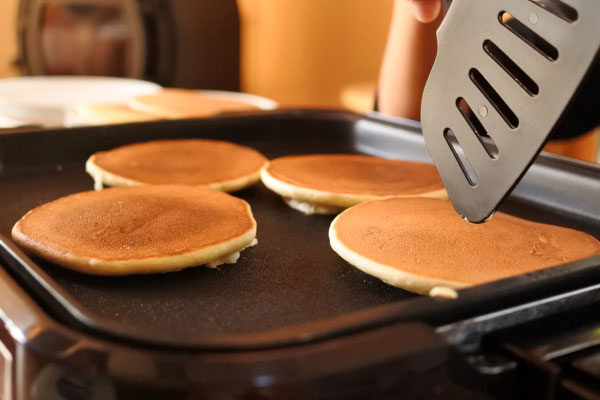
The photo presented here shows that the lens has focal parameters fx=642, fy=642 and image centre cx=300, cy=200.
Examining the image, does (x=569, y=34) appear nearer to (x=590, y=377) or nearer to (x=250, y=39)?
(x=590, y=377)

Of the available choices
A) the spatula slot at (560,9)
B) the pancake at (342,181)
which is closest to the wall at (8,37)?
the pancake at (342,181)

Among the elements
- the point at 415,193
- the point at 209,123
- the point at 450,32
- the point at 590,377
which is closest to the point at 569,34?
the point at 450,32

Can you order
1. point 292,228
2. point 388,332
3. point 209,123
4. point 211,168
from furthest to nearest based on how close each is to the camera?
point 209,123 → point 211,168 → point 292,228 → point 388,332

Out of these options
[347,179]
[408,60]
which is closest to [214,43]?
[408,60]

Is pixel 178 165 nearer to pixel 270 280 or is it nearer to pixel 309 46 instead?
pixel 270 280

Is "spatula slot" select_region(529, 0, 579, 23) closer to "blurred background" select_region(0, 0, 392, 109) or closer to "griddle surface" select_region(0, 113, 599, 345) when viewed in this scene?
"griddle surface" select_region(0, 113, 599, 345)

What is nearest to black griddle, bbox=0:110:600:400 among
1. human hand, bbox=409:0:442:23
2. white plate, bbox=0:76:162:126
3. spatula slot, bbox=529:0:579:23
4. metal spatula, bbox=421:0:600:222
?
metal spatula, bbox=421:0:600:222

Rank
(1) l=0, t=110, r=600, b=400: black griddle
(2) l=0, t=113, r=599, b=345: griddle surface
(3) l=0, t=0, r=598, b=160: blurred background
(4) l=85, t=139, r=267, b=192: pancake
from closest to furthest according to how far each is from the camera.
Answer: (1) l=0, t=110, r=600, b=400: black griddle
(2) l=0, t=113, r=599, b=345: griddle surface
(4) l=85, t=139, r=267, b=192: pancake
(3) l=0, t=0, r=598, b=160: blurred background
